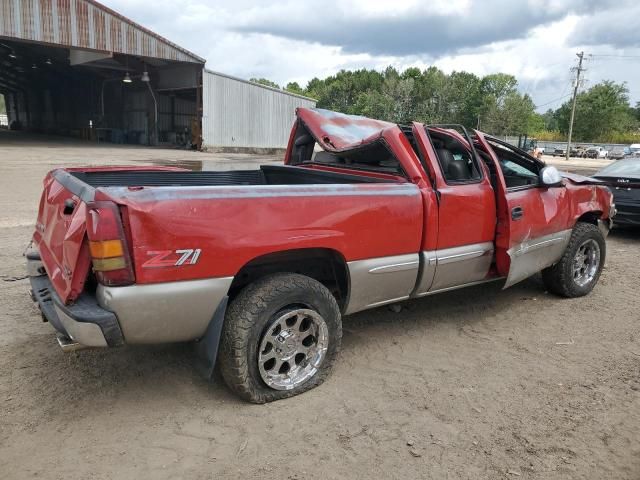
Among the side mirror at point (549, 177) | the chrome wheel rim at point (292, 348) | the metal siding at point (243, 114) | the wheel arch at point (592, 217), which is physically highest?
the metal siding at point (243, 114)

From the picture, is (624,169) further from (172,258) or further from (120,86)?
(120,86)

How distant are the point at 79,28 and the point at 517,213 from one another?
2464 cm

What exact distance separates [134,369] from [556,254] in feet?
12.8

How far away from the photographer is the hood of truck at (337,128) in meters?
4.48

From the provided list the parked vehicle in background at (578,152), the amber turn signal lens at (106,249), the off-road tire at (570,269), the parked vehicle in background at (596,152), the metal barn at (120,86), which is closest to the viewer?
the amber turn signal lens at (106,249)

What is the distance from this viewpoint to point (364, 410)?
9.98 feet

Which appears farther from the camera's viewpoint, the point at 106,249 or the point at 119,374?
the point at 119,374

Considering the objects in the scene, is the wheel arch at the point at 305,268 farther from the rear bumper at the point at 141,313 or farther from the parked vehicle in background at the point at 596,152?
the parked vehicle in background at the point at 596,152

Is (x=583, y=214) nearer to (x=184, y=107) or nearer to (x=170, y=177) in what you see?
(x=170, y=177)

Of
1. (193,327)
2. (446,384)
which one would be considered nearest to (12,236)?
(193,327)

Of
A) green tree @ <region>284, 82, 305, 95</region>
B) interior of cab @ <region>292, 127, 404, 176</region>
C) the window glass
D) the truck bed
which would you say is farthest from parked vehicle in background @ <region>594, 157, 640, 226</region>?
green tree @ <region>284, 82, 305, 95</region>

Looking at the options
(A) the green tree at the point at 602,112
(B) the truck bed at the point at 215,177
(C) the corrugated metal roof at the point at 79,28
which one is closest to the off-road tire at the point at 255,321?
(B) the truck bed at the point at 215,177

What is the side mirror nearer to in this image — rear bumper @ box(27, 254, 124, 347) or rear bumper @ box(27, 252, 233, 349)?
rear bumper @ box(27, 252, 233, 349)

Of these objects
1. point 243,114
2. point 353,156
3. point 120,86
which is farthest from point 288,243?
point 120,86
